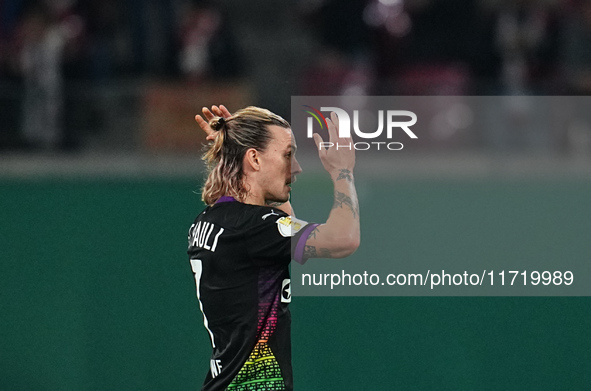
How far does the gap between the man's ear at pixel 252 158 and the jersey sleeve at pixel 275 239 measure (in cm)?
19

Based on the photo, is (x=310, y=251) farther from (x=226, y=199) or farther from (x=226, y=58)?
(x=226, y=58)

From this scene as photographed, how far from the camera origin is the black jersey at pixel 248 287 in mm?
3004

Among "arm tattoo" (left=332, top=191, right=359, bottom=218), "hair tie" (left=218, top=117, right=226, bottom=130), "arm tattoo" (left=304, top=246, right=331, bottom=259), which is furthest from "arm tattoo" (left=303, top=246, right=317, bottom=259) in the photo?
"hair tie" (left=218, top=117, right=226, bottom=130)

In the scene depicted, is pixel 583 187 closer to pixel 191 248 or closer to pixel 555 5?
pixel 191 248

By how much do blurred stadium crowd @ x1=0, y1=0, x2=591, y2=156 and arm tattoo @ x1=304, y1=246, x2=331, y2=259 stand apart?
2299 millimetres

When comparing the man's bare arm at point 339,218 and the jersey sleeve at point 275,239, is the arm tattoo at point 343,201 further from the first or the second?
the jersey sleeve at point 275,239

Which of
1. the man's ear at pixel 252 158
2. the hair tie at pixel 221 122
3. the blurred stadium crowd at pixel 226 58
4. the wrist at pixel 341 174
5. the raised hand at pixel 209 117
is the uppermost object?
the blurred stadium crowd at pixel 226 58

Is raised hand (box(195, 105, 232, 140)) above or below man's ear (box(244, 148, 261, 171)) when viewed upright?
above

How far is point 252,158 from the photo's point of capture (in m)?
3.08

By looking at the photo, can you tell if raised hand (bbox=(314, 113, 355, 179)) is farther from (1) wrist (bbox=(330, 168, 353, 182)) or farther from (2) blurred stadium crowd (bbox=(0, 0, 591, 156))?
(2) blurred stadium crowd (bbox=(0, 0, 591, 156))

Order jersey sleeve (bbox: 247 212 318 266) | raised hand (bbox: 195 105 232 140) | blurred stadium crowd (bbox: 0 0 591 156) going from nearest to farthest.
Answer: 1. jersey sleeve (bbox: 247 212 318 266)
2. raised hand (bbox: 195 105 232 140)
3. blurred stadium crowd (bbox: 0 0 591 156)

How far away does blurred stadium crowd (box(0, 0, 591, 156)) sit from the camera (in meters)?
5.31

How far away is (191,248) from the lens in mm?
3176

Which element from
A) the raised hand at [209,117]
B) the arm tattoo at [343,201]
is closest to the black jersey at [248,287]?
the arm tattoo at [343,201]
